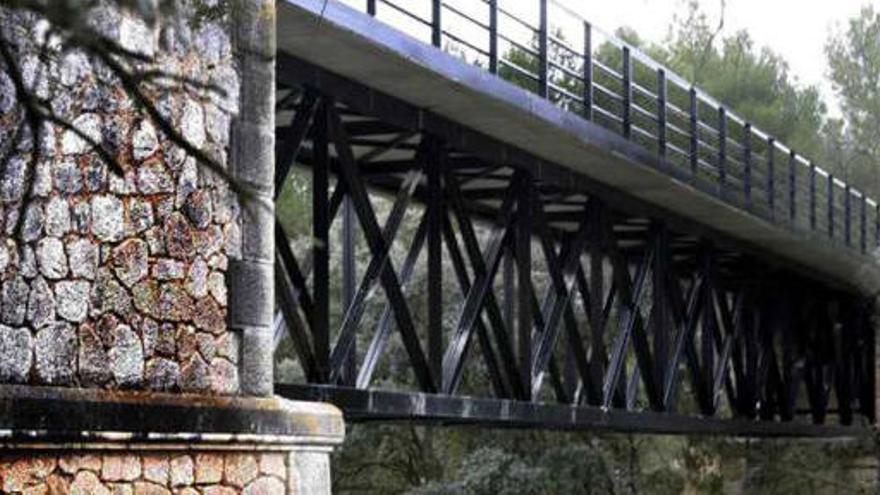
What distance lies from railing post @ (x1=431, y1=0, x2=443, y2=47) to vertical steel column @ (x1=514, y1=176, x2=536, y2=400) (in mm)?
4306

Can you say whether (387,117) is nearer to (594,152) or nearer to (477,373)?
(594,152)

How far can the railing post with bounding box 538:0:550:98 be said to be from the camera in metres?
21.7

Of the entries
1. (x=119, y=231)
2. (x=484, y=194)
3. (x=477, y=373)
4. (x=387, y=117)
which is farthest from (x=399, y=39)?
(x=477, y=373)

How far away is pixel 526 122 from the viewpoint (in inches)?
845

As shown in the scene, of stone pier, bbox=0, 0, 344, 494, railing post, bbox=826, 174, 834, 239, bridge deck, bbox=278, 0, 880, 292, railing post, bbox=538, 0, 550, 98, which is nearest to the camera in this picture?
stone pier, bbox=0, 0, 344, 494

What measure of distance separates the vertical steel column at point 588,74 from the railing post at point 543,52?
48.6 inches

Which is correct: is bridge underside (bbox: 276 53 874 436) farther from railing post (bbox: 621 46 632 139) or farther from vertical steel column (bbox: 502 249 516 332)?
railing post (bbox: 621 46 632 139)

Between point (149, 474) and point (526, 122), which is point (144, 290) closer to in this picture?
point (149, 474)

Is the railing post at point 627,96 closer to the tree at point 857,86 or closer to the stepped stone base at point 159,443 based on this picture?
the stepped stone base at point 159,443

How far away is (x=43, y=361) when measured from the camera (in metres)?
12.3

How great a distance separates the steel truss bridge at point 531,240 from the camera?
1867 centimetres

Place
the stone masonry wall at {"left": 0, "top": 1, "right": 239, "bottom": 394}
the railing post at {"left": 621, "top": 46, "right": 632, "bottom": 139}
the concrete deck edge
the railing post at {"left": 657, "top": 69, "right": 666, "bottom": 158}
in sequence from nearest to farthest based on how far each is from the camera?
the concrete deck edge, the stone masonry wall at {"left": 0, "top": 1, "right": 239, "bottom": 394}, the railing post at {"left": 621, "top": 46, "right": 632, "bottom": 139}, the railing post at {"left": 657, "top": 69, "right": 666, "bottom": 158}

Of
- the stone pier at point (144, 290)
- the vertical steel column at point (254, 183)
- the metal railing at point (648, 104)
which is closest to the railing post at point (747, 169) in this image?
the metal railing at point (648, 104)

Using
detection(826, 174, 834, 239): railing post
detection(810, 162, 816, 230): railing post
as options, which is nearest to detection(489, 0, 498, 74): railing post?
detection(810, 162, 816, 230): railing post
